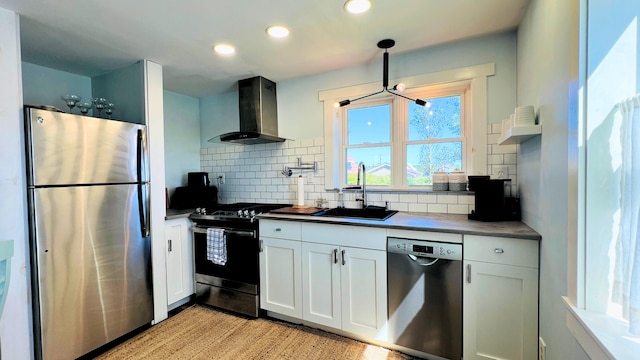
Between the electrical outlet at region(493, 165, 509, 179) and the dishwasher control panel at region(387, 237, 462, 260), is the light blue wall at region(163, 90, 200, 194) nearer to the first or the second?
the dishwasher control panel at region(387, 237, 462, 260)

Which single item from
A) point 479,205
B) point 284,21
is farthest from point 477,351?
point 284,21

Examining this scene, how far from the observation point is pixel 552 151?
1359mm

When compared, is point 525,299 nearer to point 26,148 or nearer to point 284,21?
point 284,21

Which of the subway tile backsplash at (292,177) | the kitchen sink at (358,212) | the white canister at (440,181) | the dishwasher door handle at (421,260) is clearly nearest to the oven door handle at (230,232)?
the kitchen sink at (358,212)

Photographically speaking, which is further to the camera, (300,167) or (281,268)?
(300,167)

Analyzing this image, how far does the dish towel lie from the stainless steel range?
0.06ft

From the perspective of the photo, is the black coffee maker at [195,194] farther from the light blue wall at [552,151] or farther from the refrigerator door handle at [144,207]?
the light blue wall at [552,151]

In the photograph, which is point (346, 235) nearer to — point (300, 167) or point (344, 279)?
point (344, 279)

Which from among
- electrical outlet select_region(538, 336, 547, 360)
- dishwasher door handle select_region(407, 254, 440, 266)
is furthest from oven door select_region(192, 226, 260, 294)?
electrical outlet select_region(538, 336, 547, 360)

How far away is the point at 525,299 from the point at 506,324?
19cm

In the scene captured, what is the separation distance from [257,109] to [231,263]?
4.99 ft

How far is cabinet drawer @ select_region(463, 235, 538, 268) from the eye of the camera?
1.60 metres

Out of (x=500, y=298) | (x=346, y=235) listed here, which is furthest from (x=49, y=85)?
(x=500, y=298)

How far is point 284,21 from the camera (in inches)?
74.0
